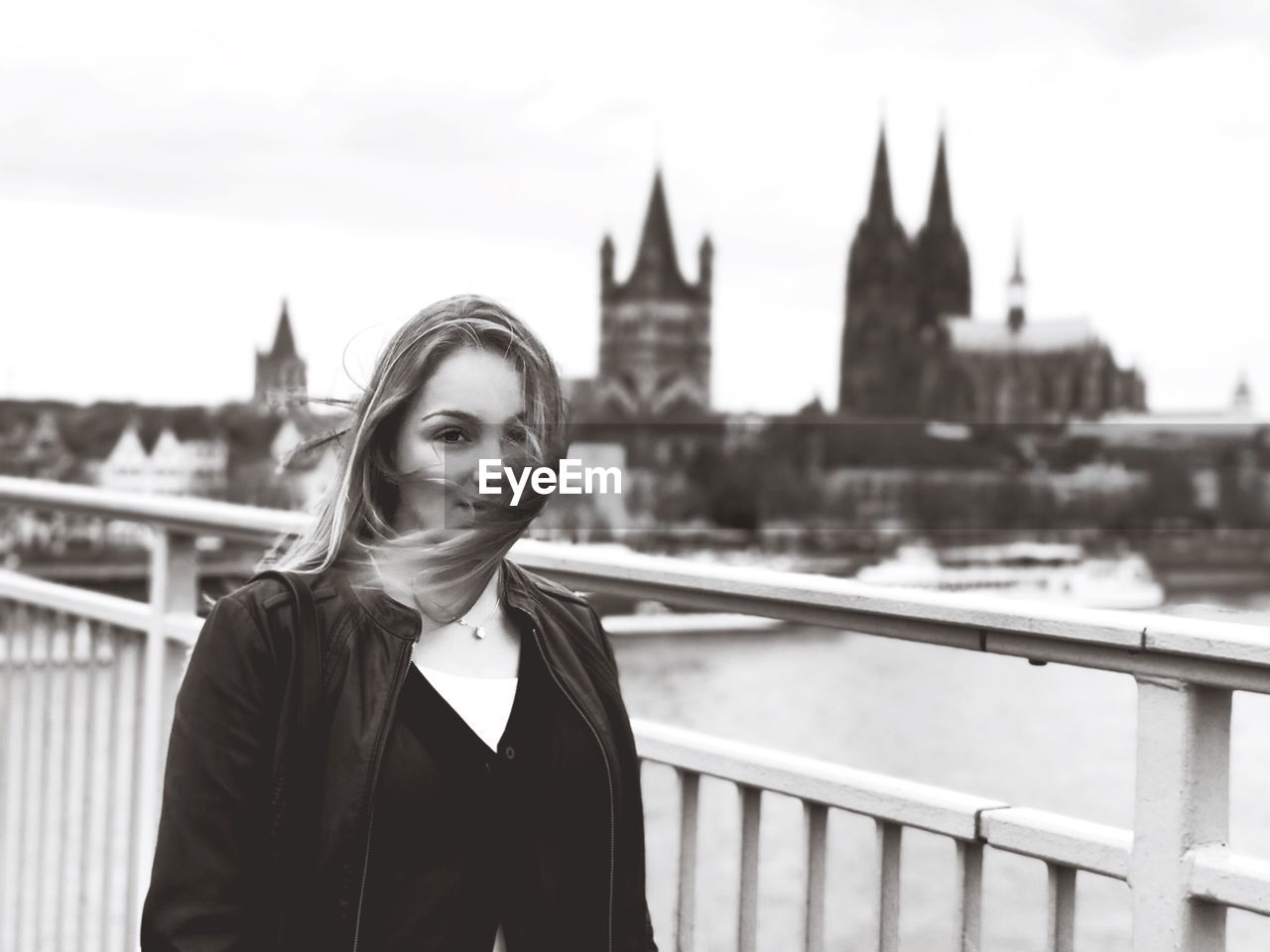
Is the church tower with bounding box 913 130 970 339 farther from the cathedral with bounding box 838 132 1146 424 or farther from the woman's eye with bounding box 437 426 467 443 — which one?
the woman's eye with bounding box 437 426 467 443

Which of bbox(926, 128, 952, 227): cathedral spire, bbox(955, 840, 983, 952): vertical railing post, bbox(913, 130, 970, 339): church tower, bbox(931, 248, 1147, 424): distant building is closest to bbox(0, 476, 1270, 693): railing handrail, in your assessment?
bbox(955, 840, 983, 952): vertical railing post

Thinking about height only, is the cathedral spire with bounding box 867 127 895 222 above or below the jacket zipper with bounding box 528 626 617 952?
above

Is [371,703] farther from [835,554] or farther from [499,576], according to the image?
[835,554]

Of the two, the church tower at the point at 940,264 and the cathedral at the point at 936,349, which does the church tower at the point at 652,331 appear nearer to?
the cathedral at the point at 936,349

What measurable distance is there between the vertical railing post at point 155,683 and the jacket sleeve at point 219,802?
1.39 m

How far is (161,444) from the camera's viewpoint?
76.2 metres

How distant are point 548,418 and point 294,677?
12.1 inches

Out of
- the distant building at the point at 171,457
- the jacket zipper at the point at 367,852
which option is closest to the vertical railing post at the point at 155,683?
the jacket zipper at the point at 367,852

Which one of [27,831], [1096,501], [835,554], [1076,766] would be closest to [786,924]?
[1076,766]

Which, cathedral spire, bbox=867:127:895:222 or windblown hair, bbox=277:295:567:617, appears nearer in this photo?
windblown hair, bbox=277:295:567:617

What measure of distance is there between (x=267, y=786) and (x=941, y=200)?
359 feet

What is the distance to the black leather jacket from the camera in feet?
4.00

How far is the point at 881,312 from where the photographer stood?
104000 millimetres

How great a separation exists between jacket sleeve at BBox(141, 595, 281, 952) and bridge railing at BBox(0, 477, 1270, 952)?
571mm
